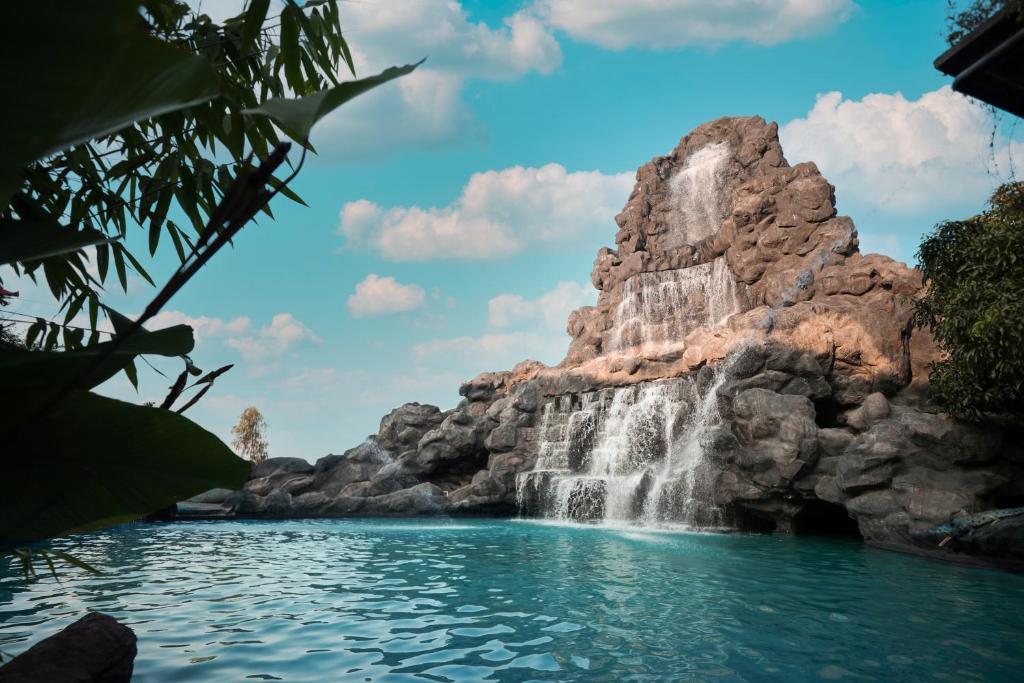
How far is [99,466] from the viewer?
0.73 m

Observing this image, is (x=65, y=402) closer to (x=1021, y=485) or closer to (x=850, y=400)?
(x=1021, y=485)

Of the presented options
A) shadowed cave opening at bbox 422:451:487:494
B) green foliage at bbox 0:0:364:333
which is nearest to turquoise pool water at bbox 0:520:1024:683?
green foliage at bbox 0:0:364:333

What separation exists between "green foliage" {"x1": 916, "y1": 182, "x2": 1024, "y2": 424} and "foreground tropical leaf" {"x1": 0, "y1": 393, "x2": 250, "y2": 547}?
1240 cm

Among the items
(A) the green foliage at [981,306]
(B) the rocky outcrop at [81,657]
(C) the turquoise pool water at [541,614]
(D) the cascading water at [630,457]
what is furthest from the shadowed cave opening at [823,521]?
(B) the rocky outcrop at [81,657]

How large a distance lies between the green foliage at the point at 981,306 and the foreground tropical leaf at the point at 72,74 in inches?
493

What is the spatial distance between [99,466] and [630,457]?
795 inches

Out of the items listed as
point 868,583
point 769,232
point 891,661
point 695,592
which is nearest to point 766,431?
point 868,583

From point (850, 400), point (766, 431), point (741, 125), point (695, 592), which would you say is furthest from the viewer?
point (741, 125)

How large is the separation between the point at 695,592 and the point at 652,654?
2.60m

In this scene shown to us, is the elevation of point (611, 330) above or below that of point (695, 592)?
above

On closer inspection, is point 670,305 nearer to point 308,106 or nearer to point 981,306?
point 981,306

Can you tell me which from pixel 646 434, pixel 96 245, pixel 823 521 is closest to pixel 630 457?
pixel 646 434

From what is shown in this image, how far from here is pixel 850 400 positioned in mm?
17609

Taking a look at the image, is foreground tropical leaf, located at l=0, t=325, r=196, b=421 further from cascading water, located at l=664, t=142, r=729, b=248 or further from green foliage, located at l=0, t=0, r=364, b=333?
cascading water, located at l=664, t=142, r=729, b=248
